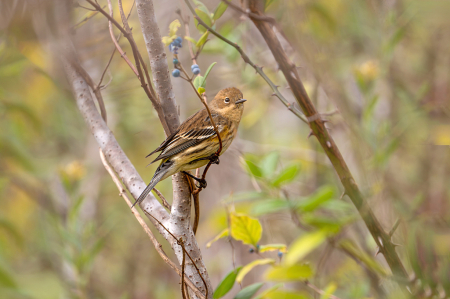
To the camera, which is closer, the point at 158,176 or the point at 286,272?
the point at 286,272

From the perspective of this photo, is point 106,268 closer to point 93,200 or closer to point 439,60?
point 93,200

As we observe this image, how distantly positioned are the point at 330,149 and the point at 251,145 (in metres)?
2.58

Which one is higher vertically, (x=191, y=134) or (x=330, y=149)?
(x=191, y=134)

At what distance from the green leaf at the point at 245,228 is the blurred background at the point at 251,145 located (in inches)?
3.8

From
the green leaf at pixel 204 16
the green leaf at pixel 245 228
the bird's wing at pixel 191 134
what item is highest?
the green leaf at pixel 204 16

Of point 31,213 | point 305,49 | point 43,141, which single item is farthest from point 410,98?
point 31,213

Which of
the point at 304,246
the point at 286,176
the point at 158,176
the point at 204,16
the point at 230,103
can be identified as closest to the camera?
the point at 304,246

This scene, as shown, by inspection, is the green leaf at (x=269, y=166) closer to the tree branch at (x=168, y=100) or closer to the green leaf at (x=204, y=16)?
the tree branch at (x=168, y=100)

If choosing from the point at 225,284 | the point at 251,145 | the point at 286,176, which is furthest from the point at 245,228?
the point at 251,145

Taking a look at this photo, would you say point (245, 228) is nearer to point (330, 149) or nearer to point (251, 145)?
point (330, 149)

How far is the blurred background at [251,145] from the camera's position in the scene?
1.81 m

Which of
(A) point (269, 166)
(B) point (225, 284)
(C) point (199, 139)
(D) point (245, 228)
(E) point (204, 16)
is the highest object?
(E) point (204, 16)

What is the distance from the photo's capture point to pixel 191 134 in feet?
8.50

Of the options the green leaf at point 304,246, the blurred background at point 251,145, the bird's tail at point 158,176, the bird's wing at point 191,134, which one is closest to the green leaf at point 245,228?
the blurred background at point 251,145
